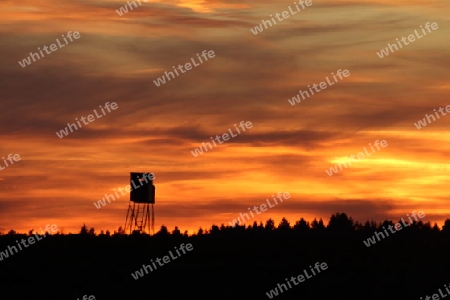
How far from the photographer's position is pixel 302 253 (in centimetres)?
6819

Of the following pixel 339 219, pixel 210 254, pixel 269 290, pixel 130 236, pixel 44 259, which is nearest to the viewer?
pixel 269 290

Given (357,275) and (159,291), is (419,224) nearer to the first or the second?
(357,275)

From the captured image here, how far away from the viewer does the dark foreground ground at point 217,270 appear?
170 feet

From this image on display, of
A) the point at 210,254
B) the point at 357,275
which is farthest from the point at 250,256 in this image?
the point at 357,275

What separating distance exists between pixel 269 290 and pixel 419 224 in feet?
248

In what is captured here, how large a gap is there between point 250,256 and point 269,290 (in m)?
12.5

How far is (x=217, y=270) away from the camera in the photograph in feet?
191

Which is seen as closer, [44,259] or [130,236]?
[44,259]

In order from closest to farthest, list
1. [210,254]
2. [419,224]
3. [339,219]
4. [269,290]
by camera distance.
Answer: [269,290] < [210,254] < [419,224] < [339,219]

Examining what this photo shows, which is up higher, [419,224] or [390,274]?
[419,224]

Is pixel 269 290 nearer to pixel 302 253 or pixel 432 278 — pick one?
pixel 432 278

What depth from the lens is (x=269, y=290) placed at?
53.4 metres

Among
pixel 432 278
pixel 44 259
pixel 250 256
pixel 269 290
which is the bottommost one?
pixel 432 278

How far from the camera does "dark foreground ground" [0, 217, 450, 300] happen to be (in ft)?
170
